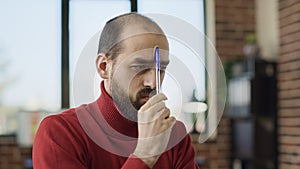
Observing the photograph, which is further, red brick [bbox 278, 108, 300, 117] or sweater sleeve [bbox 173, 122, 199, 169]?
red brick [bbox 278, 108, 300, 117]

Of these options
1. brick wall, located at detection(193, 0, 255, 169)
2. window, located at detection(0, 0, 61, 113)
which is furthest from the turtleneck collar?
brick wall, located at detection(193, 0, 255, 169)

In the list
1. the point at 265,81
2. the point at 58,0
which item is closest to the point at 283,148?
the point at 265,81

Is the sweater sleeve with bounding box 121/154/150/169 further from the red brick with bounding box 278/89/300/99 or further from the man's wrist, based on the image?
the red brick with bounding box 278/89/300/99

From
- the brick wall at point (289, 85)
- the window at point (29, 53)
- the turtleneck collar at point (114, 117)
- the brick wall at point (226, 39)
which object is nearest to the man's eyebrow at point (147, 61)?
the turtleneck collar at point (114, 117)

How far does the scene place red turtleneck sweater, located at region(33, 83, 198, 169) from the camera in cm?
91

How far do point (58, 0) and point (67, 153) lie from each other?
442 centimetres

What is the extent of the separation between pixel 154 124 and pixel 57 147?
0.21 meters

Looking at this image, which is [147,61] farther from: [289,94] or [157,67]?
[289,94]

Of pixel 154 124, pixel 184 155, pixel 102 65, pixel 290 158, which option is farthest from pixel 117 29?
pixel 290 158

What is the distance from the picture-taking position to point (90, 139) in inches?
37.4

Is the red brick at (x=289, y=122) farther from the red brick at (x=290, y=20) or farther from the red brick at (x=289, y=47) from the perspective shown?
the red brick at (x=290, y=20)

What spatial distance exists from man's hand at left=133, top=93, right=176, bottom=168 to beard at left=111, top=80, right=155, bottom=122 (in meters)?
0.02

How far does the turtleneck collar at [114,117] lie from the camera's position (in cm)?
92

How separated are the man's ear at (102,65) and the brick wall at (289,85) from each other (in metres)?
3.74
